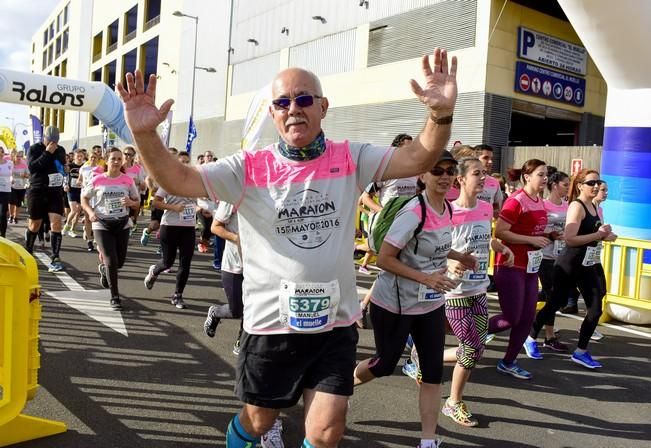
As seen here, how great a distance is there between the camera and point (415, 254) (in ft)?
11.8

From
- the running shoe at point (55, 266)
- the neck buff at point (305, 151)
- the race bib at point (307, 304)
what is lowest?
the running shoe at point (55, 266)

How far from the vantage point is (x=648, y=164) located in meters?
7.66

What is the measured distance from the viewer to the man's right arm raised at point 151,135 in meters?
2.28

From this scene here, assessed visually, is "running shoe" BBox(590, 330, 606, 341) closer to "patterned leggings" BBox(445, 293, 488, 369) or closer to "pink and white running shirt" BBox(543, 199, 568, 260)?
"pink and white running shirt" BBox(543, 199, 568, 260)

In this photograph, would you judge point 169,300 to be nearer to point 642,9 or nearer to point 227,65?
point 642,9

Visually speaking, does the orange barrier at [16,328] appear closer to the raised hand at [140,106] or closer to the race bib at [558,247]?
the raised hand at [140,106]

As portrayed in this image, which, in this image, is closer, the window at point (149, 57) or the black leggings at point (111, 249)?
the black leggings at point (111, 249)

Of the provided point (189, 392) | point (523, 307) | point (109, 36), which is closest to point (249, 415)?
point (189, 392)

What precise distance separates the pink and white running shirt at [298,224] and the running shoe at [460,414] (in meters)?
1.91

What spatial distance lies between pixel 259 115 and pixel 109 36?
48.0 meters

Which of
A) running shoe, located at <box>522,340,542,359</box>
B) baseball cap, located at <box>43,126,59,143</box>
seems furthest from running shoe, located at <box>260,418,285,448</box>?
baseball cap, located at <box>43,126,59,143</box>

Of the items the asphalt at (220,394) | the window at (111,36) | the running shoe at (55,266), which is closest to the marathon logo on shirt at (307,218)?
the asphalt at (220,394)

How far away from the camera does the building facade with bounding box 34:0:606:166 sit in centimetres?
1548

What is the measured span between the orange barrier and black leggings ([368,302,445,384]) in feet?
6.35
